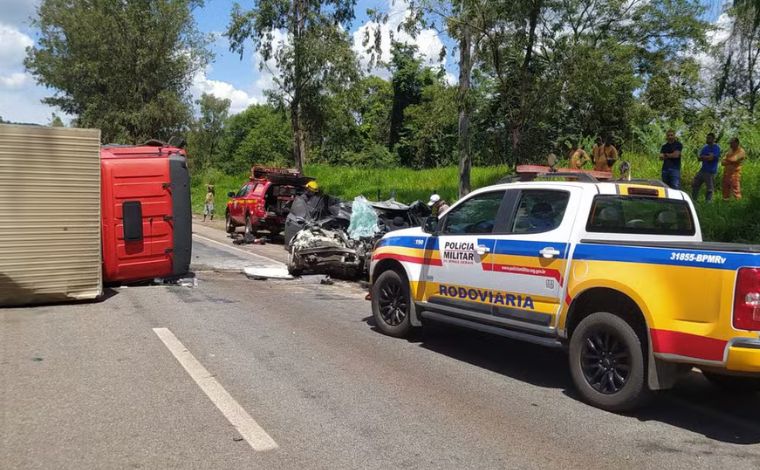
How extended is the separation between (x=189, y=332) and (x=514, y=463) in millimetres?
4613

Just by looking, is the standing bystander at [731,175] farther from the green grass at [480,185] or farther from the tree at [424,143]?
the tree at [424,143]

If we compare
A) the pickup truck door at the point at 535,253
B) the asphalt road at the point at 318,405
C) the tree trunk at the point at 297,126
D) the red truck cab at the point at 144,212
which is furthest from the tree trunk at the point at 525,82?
the tree trunk at the point at 297,126

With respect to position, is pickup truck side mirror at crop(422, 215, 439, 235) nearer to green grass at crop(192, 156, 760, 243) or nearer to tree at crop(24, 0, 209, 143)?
green grass at crop(192, 156, 760, 243)

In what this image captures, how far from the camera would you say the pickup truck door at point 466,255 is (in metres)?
6.39

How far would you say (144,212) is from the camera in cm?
1012

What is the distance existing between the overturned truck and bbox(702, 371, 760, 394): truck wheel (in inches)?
284

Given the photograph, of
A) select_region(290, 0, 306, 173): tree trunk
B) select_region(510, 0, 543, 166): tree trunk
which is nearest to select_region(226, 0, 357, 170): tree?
select_region(290, 0, 306, 173): tree trunk

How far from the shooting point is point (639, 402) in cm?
504

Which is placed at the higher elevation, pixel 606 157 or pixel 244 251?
pixel 606 157

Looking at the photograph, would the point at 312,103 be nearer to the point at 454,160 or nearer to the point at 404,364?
the point at 454,160

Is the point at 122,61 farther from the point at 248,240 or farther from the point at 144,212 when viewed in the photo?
the point at 144,212

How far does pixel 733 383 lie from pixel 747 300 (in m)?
1.83

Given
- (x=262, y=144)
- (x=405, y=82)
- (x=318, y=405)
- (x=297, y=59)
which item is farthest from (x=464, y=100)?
(x=262, y=144)

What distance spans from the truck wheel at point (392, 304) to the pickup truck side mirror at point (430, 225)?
69 cm
